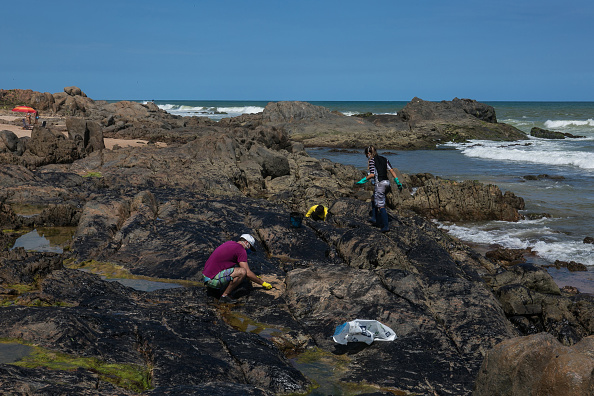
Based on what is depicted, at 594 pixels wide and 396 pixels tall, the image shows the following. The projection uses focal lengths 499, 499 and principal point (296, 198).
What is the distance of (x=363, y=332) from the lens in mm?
7336

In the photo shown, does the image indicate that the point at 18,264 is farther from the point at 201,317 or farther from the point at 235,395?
the point at 235,395

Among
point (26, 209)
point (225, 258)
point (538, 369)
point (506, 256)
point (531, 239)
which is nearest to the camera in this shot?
point (538, 369)

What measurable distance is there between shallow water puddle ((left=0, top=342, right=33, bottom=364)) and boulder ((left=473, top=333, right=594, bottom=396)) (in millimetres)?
5143

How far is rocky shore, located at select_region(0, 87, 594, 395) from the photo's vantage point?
5.52 m

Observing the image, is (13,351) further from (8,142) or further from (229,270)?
(8,142)

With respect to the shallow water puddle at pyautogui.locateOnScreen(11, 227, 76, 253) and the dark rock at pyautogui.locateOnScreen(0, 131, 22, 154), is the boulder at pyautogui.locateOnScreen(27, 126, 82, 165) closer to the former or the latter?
the dark rock at pyautogui.locateOnScreen(0, 131, 22, 154)

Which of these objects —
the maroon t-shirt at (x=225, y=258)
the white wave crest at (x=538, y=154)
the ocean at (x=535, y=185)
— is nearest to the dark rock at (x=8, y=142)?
the maroon t-shirt at (x=225, y=258)

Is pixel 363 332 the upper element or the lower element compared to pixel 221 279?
lower

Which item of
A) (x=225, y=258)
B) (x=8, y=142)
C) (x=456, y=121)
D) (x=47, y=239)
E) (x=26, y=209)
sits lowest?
(x=47, y=239)

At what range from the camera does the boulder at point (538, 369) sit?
3951mm

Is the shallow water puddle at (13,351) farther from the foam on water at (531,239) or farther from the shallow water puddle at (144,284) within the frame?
the foam on water at (531,239)

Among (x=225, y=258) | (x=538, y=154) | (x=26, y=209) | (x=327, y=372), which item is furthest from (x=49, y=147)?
(x=538, y=154)

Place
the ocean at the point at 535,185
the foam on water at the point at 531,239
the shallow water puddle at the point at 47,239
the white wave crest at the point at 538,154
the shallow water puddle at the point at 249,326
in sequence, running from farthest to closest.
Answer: the white wave crest at the point at 538,154, the ocean at the point at 535,185, the foam on water at the point at 531,239, the shallow water puddle at the point at 47,239, the shallow water puddle at the point at 249,326

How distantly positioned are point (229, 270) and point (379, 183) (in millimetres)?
5775
